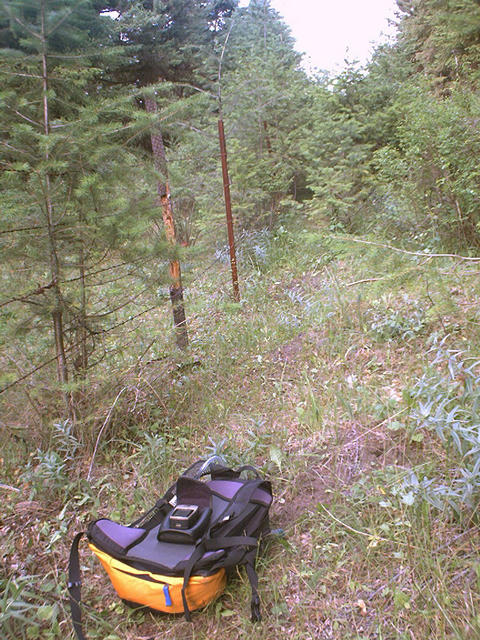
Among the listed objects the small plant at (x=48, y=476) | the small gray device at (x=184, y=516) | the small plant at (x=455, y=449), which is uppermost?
the small plant at (x=455, y=449)

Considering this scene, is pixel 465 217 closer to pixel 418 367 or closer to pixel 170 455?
pixel 418 367

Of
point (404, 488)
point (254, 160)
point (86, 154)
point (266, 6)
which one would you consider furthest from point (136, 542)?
point (266, 6)

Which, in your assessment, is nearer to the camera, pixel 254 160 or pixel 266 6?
pixel 254 160

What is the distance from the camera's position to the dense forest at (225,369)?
190 cm

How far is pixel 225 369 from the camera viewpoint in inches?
158

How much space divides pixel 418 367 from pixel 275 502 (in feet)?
4.69

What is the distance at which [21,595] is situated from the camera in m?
2.15

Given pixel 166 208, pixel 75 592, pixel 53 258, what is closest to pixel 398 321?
→ pixel 166 208

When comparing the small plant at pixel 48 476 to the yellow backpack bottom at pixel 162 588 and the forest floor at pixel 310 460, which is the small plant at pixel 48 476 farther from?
the yellow backpack bottom at pixel 162 588

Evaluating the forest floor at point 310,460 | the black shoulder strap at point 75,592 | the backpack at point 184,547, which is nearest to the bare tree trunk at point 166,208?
the forest floor at point 310,460

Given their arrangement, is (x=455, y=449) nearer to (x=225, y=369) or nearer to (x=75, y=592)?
(x=75, y=592)

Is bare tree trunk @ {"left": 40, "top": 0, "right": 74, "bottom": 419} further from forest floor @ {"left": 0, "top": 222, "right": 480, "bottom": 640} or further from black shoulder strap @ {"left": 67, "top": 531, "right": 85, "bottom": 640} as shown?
black shoulder strap @ {"left": 67, "top": 531, "right": 85, "bottom": 640}

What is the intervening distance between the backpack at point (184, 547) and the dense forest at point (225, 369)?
0.13 meters

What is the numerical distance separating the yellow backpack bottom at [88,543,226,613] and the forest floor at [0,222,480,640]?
10cm
